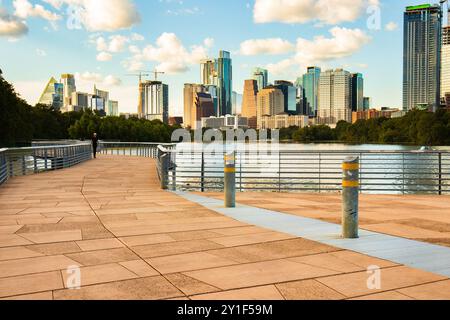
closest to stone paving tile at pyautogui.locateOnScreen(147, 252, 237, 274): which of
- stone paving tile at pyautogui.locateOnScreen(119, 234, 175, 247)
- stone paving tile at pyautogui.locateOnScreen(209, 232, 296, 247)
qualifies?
stone paving tile at pyautogui.locateOnScreen(209, 232, 296, 247)

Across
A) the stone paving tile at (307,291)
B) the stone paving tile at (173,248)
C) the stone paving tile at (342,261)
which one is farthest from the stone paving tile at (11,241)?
the stone paving tile at (307,291)

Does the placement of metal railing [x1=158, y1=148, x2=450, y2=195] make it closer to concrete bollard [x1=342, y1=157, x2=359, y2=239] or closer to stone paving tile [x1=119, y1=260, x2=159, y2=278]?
concrete bollard [x1=342, y1=157, x2=359, y2=239]

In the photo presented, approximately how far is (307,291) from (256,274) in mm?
824

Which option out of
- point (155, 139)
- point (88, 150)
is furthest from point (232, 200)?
point (155, 139)

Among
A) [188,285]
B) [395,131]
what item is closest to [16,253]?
[188,285]

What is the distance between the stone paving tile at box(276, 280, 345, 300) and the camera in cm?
502

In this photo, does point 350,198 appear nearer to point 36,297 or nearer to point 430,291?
point 430,291

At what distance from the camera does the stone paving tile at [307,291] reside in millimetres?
5023

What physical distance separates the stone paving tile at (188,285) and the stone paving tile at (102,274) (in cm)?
47

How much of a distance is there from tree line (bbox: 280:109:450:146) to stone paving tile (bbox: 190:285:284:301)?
11533 centimetres

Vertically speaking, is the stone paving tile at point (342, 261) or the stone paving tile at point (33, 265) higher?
the stone paving tile at point (342, 261)

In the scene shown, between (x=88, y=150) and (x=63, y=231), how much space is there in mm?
33642

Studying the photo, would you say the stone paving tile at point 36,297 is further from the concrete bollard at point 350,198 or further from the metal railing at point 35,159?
the metal railing at point 35,159
